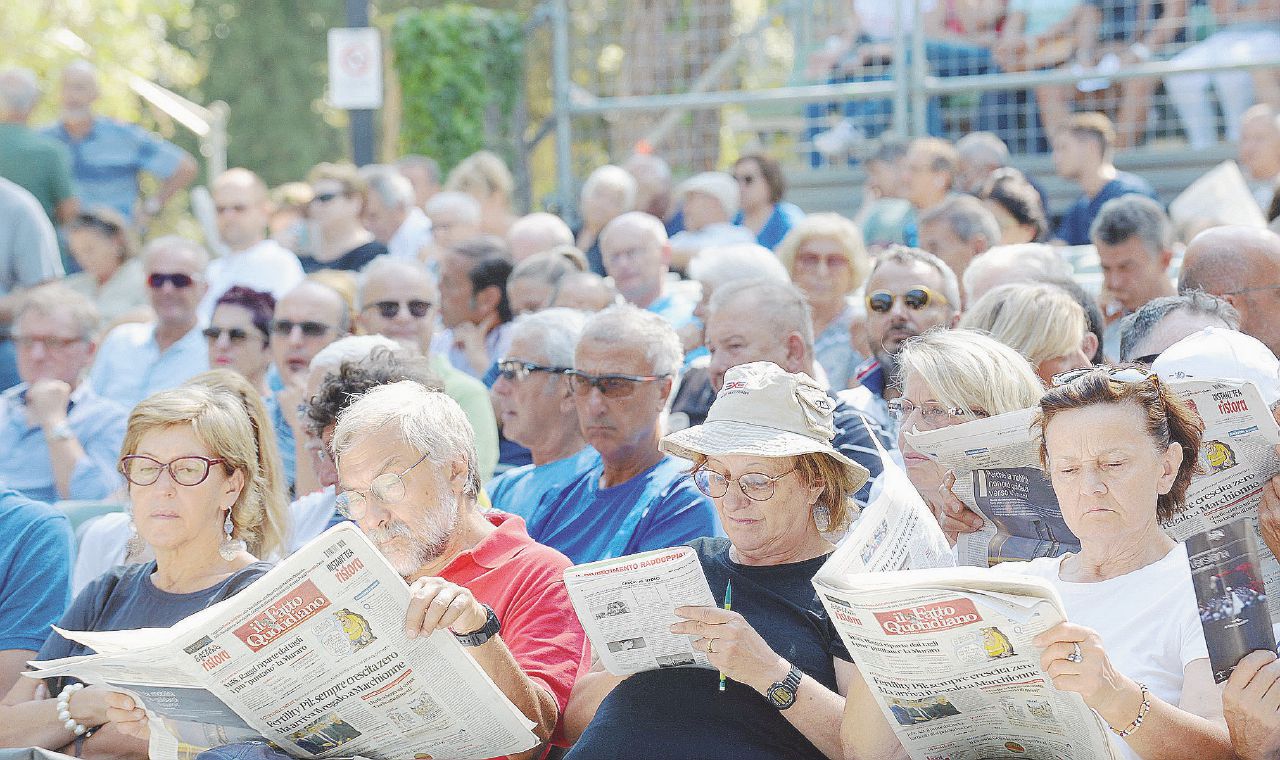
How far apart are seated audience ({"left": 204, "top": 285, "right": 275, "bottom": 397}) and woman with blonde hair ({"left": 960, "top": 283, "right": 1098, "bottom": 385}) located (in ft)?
11.7

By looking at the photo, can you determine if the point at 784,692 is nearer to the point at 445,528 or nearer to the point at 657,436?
the point at 445,528

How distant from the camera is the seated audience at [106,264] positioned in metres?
9.66

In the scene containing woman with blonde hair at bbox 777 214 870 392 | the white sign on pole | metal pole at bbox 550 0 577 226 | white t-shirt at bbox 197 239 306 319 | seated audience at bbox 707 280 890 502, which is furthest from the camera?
the white sign on pole

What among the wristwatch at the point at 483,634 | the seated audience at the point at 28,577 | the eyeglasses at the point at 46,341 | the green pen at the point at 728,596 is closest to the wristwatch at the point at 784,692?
the green pen at the point at 728,596

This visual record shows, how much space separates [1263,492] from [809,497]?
1023mm

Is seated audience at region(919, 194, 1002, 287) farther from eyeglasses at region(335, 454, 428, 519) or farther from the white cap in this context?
eyeglasses at region(335, 454, 428, 519)

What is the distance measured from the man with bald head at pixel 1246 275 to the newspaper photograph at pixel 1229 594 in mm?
2127

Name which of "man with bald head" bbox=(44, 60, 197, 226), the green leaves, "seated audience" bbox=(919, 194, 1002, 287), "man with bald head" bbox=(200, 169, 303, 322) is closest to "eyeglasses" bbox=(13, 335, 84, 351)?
"man with bald head" bbox=(200, 169, 303, 322)

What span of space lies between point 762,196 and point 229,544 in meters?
5.68

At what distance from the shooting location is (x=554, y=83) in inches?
415

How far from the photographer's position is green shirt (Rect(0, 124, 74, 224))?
33.3ft

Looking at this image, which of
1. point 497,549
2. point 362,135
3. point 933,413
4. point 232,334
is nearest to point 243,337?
point 232,334

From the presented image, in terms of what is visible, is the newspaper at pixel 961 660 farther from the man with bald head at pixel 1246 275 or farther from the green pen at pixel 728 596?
the man with bald head at pixel 1246 275

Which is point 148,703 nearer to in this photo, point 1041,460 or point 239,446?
point 239,446
